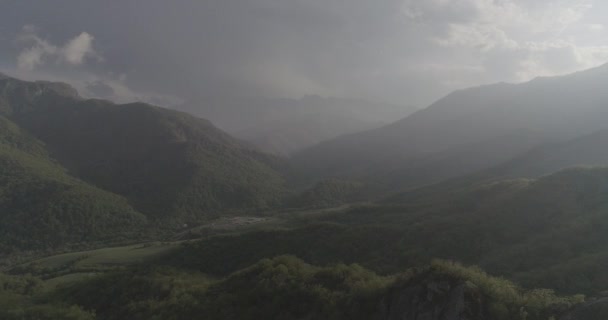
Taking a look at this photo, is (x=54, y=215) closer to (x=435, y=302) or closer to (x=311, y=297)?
(x=311, y=297)

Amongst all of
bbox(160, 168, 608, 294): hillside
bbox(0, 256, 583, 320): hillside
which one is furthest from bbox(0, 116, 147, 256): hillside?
bbox(0, 256, 583, 320): hillside

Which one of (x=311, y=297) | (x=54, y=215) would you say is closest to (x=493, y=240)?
(x=311, y=297)

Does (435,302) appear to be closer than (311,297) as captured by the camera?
Yes

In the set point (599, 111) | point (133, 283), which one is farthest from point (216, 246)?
point (599, 111)

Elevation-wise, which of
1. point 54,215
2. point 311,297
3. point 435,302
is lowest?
point 311,297

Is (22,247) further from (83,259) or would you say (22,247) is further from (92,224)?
(83,259)

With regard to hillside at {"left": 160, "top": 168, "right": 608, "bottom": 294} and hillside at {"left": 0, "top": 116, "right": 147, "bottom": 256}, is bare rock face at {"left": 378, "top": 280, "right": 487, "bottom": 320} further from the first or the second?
hillside at {"left": 0, "top": 116, "right": 147, "bottom": 256}

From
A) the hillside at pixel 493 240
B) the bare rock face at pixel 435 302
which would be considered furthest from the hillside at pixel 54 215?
the bare rock face at pixel 435 302

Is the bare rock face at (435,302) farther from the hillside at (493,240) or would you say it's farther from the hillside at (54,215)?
the hillside at (54,215)
